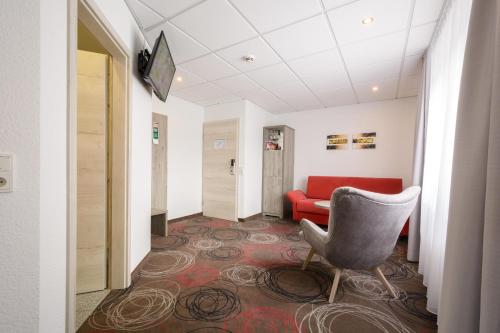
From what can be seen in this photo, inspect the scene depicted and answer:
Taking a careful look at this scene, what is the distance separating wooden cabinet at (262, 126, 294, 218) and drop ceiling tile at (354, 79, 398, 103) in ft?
5.10

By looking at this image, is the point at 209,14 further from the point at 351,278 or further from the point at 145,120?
the point at 351,278

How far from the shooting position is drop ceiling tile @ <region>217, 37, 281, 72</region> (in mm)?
2219

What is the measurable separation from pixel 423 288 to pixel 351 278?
63 centimetres

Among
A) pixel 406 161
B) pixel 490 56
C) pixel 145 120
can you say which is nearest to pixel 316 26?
pixel 490 56

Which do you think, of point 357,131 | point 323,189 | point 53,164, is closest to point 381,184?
point 323,189

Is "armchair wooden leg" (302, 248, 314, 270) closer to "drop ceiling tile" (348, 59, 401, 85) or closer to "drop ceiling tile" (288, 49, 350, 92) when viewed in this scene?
"drop ceiling tile" (288, 49, 350, 92)

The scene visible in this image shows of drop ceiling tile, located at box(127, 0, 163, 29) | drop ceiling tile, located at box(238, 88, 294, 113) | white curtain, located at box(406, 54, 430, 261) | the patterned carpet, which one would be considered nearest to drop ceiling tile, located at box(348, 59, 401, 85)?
white curtain, located at box(406, 54, 430, 261)

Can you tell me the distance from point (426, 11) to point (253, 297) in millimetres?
2864

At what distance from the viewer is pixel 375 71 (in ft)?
9.14

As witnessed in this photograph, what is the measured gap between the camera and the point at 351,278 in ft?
6.82

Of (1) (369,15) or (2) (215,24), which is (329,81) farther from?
(2) (215,24)

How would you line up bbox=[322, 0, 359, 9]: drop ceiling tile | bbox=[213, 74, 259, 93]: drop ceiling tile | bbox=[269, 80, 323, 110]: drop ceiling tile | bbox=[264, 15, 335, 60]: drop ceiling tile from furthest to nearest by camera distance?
bbox=[269, 80, 323, 110]: drop ceiling tile → bbox=[213, 74, 259, 93]: drop ceiling tile → bbox=[264, 15, 335, 60]: drop ceiling tile → bbox=[322, 0, 359, 9]: drop ceiling tile

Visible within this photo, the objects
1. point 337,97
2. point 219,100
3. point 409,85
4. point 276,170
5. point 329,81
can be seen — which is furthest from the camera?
point 276,170

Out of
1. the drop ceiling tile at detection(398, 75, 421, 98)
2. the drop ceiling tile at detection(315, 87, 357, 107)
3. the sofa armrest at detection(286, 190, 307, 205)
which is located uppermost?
the drop ceiling tile at detection(398, 75, 421, 98)
